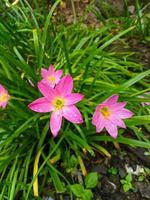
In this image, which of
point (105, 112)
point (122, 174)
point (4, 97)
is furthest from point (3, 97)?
point (122, 174)

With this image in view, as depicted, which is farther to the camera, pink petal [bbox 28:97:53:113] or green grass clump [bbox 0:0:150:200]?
green grass clump [bbox 0:0:150:200]

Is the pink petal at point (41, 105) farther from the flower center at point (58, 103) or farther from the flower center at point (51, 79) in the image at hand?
the flower center at point (51, 79)

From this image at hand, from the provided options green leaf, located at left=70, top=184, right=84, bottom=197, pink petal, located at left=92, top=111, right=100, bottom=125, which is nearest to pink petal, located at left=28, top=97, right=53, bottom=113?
pink petal, located at left=92, top=111, right=100, bottom=125

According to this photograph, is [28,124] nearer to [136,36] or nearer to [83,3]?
[136,36]

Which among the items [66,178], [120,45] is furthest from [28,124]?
[120,45]

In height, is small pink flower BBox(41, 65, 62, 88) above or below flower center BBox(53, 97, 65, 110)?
below

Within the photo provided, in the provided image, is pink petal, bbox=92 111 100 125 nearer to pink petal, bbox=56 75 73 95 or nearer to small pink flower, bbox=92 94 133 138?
small pink flower, bbox=92 94 133 138

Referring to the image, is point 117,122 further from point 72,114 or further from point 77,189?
point 77,189
